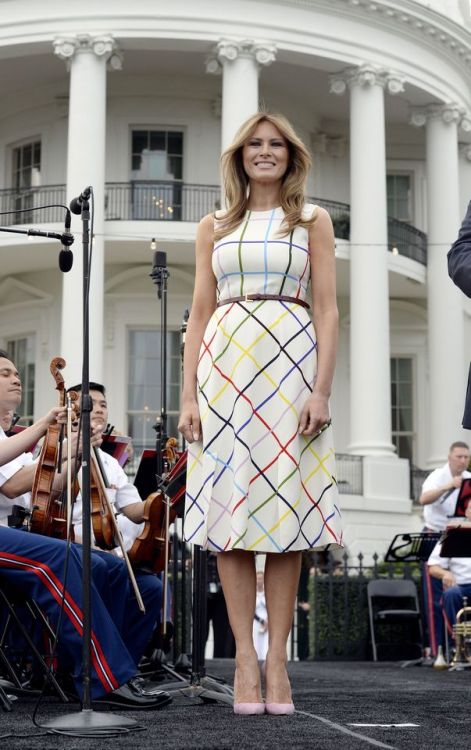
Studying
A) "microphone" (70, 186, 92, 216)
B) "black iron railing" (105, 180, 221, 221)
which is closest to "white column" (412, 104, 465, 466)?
"black iron railing" (105, 180, 221, 221)

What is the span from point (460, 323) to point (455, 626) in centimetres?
1658

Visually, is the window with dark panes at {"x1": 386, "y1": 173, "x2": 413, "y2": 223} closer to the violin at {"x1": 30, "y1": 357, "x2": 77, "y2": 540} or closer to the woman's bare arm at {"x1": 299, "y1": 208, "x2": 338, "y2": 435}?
the violin at {"x1": 30, "y1": 357, "x2": 77, "y2": 540}

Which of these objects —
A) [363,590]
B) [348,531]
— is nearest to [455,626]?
[363,590]

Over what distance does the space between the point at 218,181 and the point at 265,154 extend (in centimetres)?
2292

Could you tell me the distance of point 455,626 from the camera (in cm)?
1184

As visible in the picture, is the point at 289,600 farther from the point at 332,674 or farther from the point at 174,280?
the point at 174,280

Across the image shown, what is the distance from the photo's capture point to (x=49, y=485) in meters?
5.86

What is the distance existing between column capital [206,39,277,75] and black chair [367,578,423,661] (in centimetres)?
1271

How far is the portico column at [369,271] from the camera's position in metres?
25.8

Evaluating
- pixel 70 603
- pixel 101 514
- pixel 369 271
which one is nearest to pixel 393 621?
pixel 101 514

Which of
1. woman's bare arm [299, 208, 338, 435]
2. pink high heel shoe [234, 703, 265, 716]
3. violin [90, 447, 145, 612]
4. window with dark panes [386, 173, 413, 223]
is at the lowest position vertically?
pink high heel shoe [234, 703, 265, 716]

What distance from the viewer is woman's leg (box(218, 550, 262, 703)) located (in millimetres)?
4926

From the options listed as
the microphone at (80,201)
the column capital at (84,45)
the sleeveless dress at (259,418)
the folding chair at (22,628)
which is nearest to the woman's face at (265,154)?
the sleeveless dress at (259,418)

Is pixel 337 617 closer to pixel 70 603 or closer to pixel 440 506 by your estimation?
pixel 440 506
